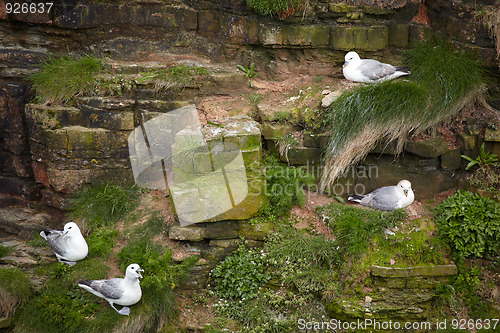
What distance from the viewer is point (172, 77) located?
6.61 m

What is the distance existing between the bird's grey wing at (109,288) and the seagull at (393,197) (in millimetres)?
3238

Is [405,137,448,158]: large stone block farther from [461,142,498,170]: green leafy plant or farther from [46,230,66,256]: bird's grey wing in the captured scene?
[46,230,66,256]: bird's grey wing

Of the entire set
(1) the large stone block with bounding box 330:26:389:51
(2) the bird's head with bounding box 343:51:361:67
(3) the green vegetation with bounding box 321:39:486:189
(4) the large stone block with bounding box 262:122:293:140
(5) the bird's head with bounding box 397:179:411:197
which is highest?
(1) the large stone block with bounding box 330:26:389:51

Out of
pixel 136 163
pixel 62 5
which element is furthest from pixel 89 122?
pixel 62 5

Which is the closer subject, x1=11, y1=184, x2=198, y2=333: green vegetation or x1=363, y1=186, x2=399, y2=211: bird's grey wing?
x1=11, y1=184, x2=198, y2=333: green vegetation

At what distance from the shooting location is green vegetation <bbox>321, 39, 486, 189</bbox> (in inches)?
231

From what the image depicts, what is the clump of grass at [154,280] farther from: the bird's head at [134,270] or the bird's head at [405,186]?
the bird's head at [405,186]

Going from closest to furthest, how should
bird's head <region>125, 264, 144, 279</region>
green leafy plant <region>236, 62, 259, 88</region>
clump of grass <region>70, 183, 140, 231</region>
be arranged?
bird's head <region>125, 264, 144, 279</region>
clump of grass <region>70, 183, 140, 231</region>
green leafy plant <region>236, 62, 259, 88</region>

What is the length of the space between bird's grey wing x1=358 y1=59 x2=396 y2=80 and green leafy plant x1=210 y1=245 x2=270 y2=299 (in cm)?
286

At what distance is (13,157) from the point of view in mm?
6949

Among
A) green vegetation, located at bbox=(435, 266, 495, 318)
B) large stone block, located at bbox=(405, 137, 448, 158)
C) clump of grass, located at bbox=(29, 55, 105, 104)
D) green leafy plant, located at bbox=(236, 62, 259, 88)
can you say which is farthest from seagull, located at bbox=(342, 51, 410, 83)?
clump of grass, located at bbox=(29, 55, 105, 104)

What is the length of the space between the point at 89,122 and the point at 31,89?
1051mm

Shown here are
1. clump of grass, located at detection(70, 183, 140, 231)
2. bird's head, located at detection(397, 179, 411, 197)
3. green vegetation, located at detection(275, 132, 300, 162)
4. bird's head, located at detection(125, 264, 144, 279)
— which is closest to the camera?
bird's head, located at detection(125, 264, 144, 279)

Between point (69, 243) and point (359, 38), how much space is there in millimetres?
4835
